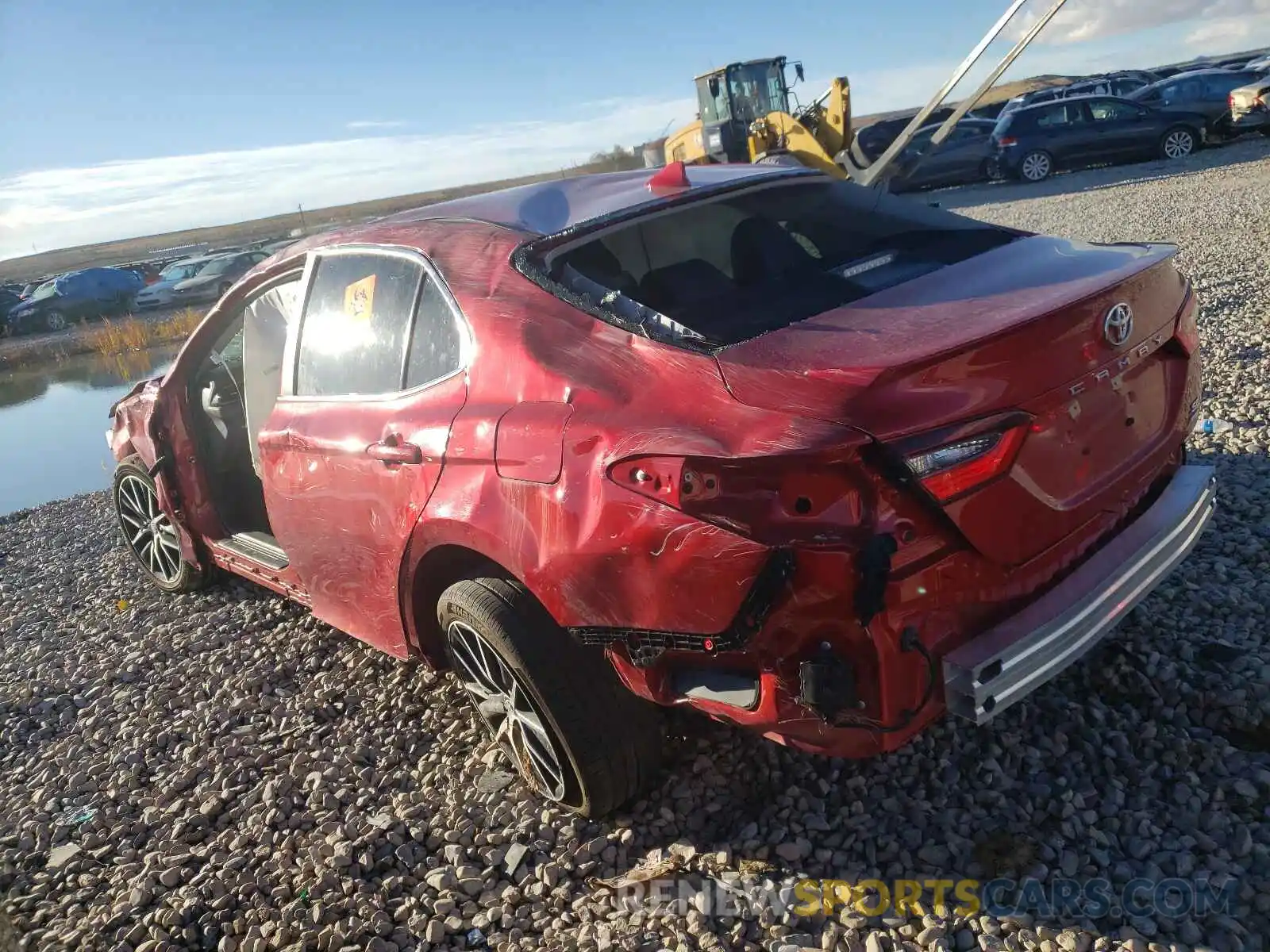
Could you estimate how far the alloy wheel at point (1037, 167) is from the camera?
61.7ft

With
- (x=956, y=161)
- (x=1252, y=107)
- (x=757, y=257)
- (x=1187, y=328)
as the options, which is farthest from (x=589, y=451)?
(x=1252, y=107)

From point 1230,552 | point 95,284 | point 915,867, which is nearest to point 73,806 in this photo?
point 915,867

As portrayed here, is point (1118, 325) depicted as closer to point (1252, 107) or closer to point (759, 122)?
point (759, 122)

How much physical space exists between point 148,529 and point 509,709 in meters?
3.51

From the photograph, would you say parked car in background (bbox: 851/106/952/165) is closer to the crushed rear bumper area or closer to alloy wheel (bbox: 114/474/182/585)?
alloy wheel (bbox: 114/474/182/585)

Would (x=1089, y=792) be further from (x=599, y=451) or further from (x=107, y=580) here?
(x=107, y=580)

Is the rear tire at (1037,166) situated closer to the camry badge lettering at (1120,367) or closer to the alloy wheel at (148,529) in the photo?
the alloy wheel at (148,529)

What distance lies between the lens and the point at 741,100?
20109 mm

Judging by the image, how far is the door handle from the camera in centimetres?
283

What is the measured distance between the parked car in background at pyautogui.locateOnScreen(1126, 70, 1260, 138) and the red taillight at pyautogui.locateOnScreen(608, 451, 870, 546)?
66.1 ft

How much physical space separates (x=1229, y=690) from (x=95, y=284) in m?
29.7

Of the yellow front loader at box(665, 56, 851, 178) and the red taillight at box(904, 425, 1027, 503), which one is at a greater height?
the yellow front loader at box(665, 56, 851, 178)

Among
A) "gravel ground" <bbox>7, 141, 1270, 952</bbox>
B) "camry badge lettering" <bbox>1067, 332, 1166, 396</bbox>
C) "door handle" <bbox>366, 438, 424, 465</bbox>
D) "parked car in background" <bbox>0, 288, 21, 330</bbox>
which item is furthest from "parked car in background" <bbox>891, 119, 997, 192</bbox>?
"parked car in background" <bbox>0, 288, 21, 330</bbox>

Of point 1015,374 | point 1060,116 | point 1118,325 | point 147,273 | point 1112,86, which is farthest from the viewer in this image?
point 147,273
